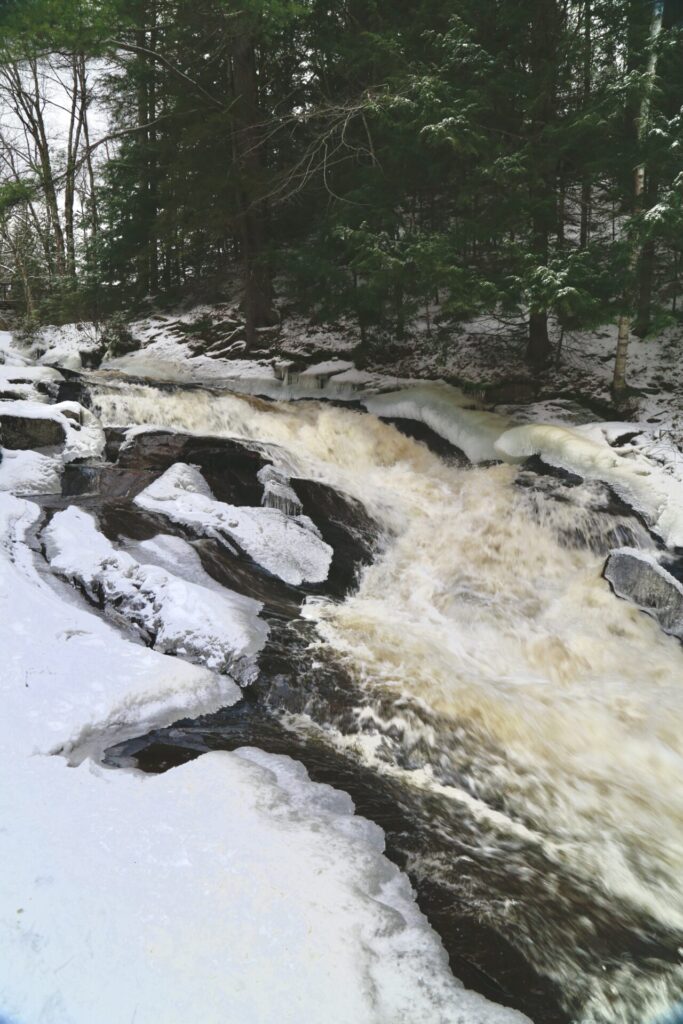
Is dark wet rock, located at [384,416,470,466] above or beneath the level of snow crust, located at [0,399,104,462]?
beneath

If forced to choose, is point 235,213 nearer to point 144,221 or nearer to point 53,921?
point 144,221

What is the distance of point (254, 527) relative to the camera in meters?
5.94

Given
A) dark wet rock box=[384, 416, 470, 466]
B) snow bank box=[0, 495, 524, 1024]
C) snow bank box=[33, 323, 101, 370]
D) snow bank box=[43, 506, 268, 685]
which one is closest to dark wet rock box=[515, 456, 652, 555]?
dark wet rock box=[384, 416, 470, 466]

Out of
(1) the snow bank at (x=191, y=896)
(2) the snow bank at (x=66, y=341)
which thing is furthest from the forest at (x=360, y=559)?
(2) the snow bank at (x=66, y=341)

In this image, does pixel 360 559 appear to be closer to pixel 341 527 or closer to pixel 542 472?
pixel 341 527

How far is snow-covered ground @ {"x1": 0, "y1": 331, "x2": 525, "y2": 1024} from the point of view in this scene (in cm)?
175

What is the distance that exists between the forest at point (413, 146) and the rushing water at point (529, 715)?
3196mm

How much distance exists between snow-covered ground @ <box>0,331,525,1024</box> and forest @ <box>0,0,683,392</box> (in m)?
6.47

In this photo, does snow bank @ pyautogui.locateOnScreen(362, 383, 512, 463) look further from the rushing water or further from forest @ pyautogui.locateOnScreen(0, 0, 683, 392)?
forest @ pyautogui.locateOnScreen(0, 0, 683, 392)

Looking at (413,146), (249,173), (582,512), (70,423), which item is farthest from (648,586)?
(249,173)

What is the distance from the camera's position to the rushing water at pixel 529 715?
241 cm

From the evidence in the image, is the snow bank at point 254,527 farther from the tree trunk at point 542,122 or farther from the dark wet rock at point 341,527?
the tree trunk at point 542,122

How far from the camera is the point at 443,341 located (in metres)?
11.2

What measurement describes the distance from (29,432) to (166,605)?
431 cm
